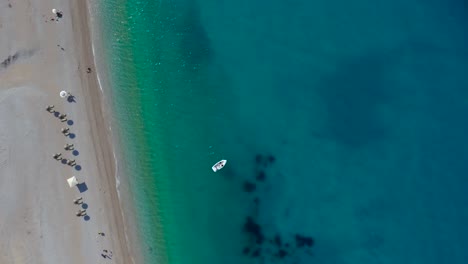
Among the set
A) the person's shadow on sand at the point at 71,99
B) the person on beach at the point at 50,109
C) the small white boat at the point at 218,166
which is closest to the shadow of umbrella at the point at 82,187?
the person on beach at the point at 50,109

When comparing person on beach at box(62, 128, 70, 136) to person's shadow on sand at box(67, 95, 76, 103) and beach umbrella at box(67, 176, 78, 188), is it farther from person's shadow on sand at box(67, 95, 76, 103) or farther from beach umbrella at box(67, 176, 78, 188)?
beach umbrella at box(67, 176, 78, 188)

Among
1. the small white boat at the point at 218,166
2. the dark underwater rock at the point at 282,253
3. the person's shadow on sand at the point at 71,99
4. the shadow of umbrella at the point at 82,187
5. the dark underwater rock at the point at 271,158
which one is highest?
the dark underwater rock at the point at 271,158

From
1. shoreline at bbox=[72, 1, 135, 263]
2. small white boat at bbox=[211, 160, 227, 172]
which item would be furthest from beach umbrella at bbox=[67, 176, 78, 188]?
small white boat at bbox=[211, 160, 227, 172]

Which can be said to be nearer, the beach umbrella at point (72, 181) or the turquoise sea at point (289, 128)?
the beach umbrella at point (72, 181)

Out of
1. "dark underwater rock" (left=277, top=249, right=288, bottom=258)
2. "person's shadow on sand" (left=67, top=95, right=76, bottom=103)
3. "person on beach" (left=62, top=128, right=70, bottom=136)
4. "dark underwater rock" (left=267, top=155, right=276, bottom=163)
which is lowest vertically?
"dark underwater rock" (left=277, top=249, right=288, bottom=258)

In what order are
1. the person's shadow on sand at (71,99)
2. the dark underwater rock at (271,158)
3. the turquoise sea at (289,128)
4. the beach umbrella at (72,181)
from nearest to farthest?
the beach umbrella at (72,181), the person's shadow on sand at (71,99), the turquoise sea at (289,128), the dark underwater rock at (271,158)

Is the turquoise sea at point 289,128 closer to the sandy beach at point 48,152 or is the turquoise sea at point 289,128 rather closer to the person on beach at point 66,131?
the sandy beach at point 48,152

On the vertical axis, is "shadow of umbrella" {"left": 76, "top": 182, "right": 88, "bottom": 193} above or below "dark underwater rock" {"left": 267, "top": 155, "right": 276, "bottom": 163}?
below
